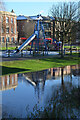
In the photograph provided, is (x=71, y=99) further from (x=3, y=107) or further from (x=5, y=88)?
(x=5, y=88)

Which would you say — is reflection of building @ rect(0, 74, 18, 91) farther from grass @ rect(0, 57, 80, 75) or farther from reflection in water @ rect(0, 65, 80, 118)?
grass @ rect(0, 57, 80, 75)

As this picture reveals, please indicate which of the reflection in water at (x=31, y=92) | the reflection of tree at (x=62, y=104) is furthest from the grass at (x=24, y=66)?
the reflection of tree at (x=62, y=104)

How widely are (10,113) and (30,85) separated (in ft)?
17.9

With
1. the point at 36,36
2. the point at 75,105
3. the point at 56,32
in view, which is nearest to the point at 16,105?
the point at 75,105

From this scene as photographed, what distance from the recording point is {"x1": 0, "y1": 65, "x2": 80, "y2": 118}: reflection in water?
996 centimetres

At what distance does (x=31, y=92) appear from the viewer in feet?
40.9

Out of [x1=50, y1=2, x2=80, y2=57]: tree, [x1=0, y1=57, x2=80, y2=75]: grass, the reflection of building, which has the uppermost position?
[x1=50, y1=2, x2=80, y2=57]: tree

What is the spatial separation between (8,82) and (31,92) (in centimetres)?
328

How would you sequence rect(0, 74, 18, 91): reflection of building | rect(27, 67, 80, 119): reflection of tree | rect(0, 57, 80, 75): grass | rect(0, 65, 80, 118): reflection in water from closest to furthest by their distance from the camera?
rect(27, 67, 80, 119): reflection of tree, rect(0, 65, 80, 118): reflection in water, rect(0, 74, 18, 91): reflection of building, rect(0, 57, 80, 75): grass

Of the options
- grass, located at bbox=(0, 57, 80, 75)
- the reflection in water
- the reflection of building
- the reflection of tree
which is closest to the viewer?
the reflection of tree

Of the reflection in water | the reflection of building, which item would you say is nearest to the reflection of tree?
the reflection in water

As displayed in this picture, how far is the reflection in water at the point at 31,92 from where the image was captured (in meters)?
9.96

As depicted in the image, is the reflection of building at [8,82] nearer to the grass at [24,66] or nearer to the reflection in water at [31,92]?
the reflection in water at [31,92]

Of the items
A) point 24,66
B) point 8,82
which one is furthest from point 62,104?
point 24,66
